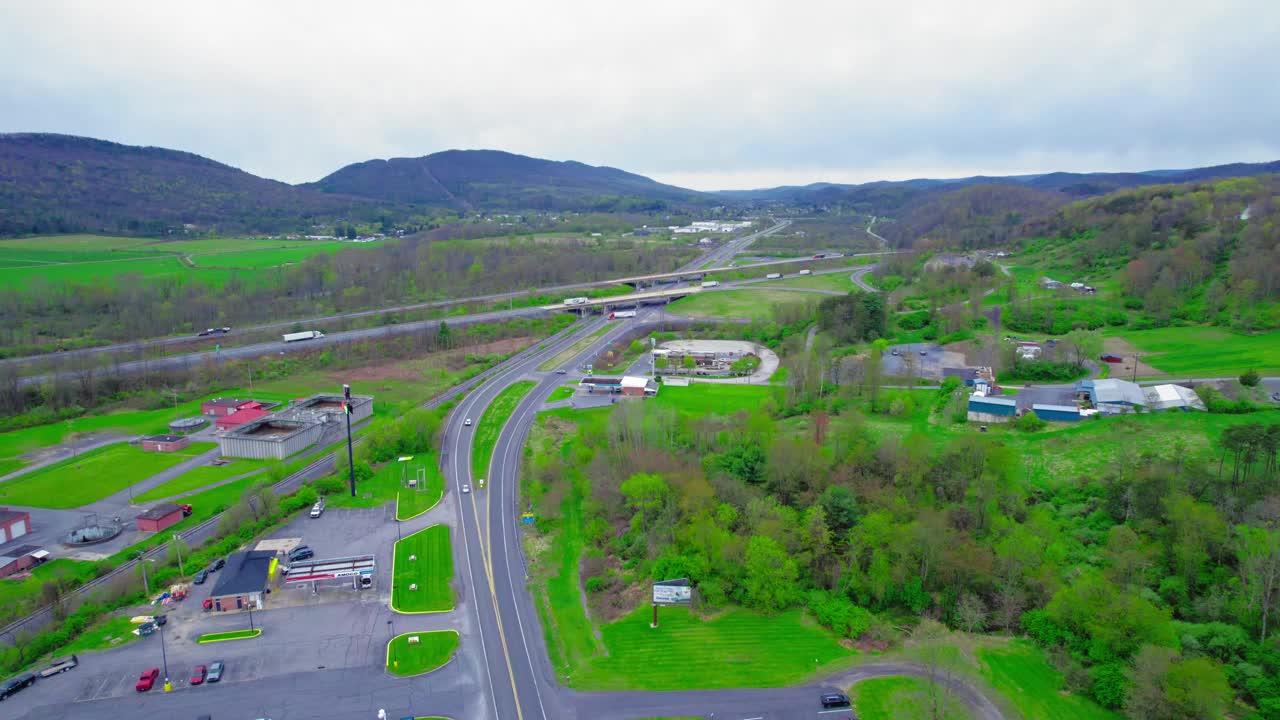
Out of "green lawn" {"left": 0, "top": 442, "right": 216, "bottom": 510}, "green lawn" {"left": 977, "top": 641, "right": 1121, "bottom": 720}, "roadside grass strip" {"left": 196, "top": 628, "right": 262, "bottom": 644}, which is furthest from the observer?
"green lawn" {"left": 0, "top": 442, "right": 216, "bottom": 510}

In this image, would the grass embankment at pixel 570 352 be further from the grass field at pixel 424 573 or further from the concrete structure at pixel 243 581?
the concrete structure at pixel 243 581

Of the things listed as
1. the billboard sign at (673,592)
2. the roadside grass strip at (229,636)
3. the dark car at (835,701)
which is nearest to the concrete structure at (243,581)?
the roadside grass strip at (229,636)

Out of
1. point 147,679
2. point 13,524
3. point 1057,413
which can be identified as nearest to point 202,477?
point 13,524

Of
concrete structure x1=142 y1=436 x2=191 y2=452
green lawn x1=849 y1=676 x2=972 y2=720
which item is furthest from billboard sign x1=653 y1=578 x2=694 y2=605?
concrete structure x1=142 y1=436 x2=191 y2=452

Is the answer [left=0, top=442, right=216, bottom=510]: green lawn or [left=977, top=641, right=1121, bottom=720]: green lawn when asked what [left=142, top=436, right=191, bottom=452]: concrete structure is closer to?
[left=0, top=442, right=216, bottom=510]: green lawn

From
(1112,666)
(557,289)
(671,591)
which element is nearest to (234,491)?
(671,591)

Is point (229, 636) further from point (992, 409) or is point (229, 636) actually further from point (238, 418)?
point (992, 409)
